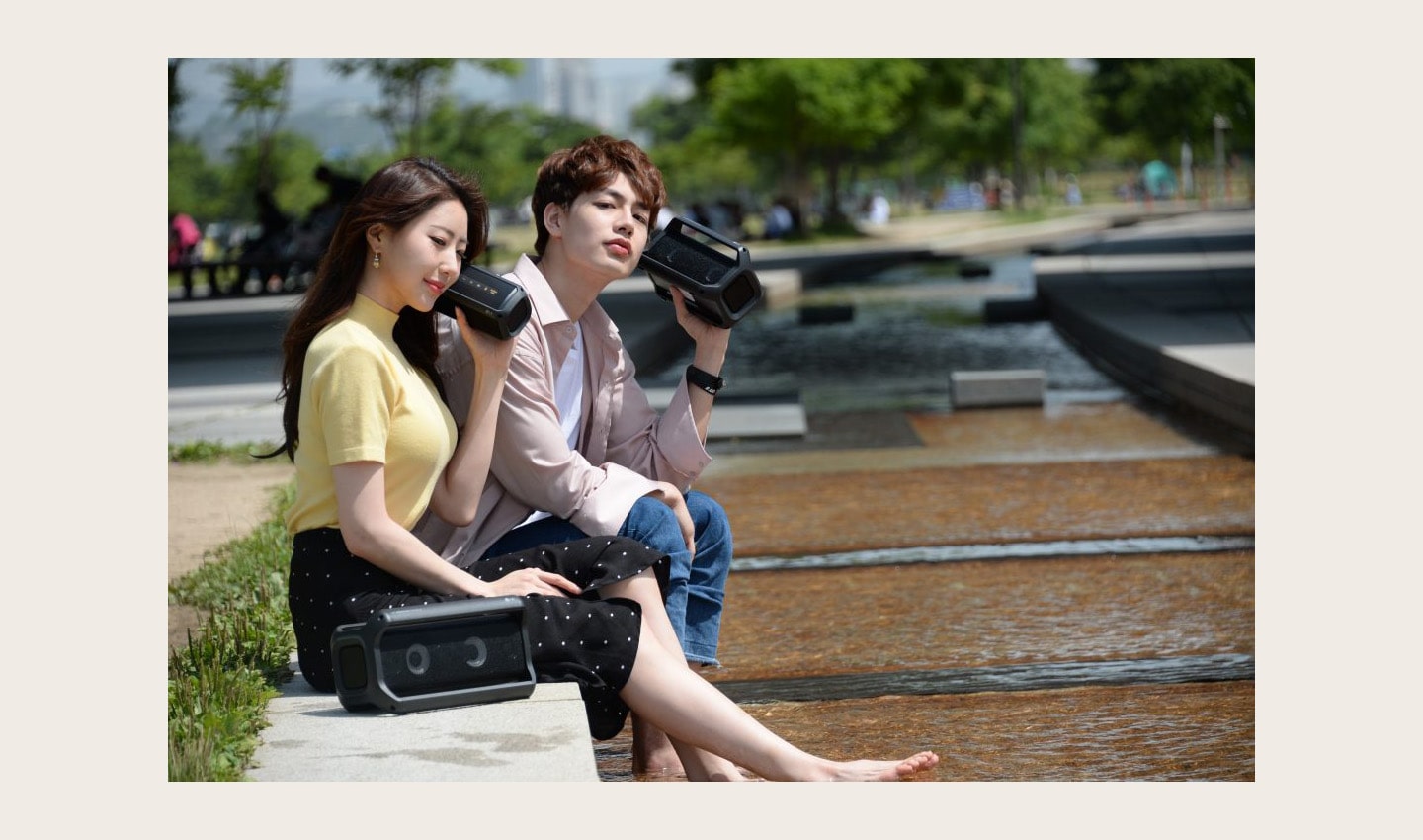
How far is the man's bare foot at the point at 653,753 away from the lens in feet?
13.4

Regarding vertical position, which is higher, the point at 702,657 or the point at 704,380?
the point at 704,380

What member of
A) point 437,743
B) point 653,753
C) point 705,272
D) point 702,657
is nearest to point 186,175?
point 705,272

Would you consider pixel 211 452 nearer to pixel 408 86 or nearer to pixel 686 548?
pixel 686 548

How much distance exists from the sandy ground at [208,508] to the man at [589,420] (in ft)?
5.97

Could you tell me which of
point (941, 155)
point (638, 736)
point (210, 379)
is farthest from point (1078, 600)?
point (941, 155)

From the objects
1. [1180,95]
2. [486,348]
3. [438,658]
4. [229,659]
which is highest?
[1180,95]

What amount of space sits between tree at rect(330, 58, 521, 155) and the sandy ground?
2498cm

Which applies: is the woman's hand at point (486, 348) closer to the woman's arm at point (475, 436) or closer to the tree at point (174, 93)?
the woman's arm at point (475, 436)

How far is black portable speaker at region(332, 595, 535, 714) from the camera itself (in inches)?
140

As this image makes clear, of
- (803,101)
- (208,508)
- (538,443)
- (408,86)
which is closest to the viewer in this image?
(538,443)

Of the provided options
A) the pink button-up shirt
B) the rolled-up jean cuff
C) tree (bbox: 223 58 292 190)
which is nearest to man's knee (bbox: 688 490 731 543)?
the pink button-up shirt

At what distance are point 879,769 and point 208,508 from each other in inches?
196

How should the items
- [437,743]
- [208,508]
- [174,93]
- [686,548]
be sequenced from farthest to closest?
[174,93], [208,508], [686,548], [437,743]

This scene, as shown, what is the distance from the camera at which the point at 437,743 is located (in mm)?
3457
